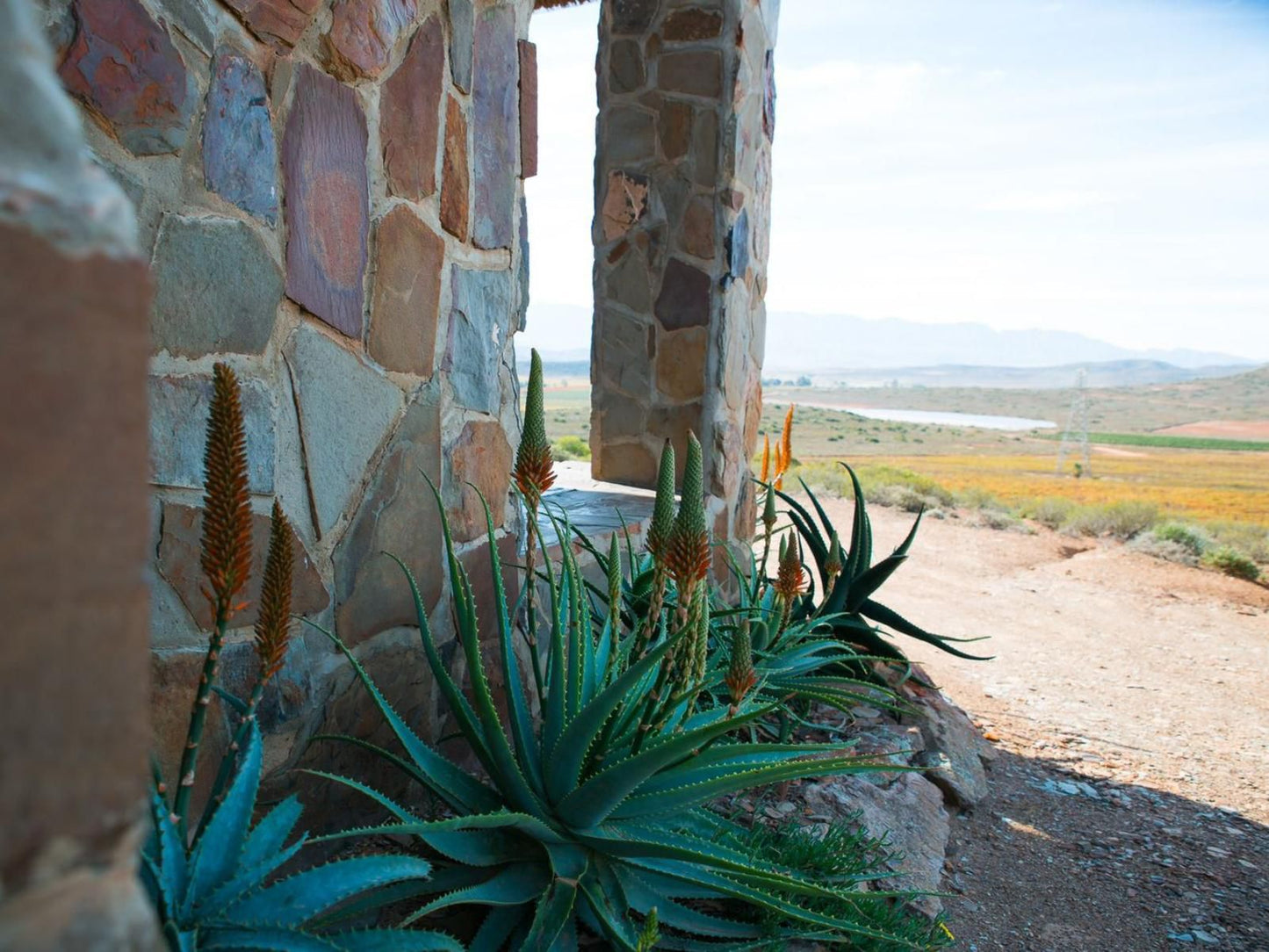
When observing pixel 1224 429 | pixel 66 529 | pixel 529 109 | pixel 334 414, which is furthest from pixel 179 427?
pixel 1224 429

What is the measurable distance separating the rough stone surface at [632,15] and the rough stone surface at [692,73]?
171mm

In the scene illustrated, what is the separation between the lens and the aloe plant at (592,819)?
167 cm

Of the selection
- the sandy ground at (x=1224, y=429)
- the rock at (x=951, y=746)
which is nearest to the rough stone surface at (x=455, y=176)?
the rock at (x=951, y=746)

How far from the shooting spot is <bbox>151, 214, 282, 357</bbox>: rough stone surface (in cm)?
149

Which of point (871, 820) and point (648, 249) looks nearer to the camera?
point (871, 820)

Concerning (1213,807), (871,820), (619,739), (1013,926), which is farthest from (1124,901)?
(619,739)

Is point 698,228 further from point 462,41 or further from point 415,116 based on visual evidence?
point 415,116

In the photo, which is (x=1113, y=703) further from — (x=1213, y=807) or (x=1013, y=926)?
(x=1013, y=926)

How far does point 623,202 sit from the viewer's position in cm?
457

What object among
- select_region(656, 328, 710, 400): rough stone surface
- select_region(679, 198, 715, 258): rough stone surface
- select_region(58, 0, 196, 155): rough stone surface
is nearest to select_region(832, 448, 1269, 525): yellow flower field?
select_region(656, 328, 710, 400): rough stone surface

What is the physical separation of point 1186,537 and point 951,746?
795 centimetres

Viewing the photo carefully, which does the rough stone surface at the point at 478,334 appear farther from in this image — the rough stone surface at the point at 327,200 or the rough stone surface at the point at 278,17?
the rough stone surface at the point at 278,17

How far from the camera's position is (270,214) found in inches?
65.6

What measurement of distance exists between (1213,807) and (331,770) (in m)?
3.33
